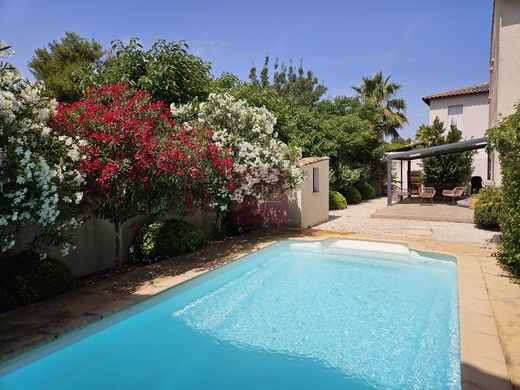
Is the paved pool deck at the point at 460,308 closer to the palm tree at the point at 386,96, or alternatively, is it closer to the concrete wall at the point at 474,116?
the concrete wall at the point at 474,116

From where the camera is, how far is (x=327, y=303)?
7.80 meters

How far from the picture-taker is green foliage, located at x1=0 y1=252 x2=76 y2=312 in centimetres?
623

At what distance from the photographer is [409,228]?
15.1 m

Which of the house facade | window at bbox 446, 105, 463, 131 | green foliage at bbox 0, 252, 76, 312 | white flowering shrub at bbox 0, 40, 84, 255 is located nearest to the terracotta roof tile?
the house facade

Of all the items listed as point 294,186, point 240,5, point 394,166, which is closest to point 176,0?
point 240,5

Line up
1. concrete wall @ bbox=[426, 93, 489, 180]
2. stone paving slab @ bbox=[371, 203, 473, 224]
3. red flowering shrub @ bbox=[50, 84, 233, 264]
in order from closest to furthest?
red flowering shrub @ bbox=[50, 84, 233, 264]
stone paving slab @ bbox=[371, 203, 473, 224]
concrete wall @ bbox=[426, 93, 489, 180]

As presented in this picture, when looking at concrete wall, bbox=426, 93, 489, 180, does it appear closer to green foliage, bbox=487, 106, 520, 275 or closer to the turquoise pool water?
green foliage, bbox=487, 106, 520, 275

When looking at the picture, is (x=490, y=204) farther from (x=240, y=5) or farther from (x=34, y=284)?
(x=34, y=284)

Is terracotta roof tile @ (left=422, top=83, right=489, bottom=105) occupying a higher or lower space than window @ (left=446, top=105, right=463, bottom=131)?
higher

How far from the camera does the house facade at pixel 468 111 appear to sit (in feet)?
87.1

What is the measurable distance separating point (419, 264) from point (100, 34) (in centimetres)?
1325

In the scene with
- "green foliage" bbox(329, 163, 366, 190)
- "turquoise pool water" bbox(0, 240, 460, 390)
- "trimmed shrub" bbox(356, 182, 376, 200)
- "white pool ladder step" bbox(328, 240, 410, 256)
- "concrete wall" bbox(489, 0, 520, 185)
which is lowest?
"turquoise pool water" bbox(0, 240, 460, 390)

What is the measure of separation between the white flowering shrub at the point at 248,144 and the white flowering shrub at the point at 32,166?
16.9 ft

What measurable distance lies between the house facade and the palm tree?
27.2ft
